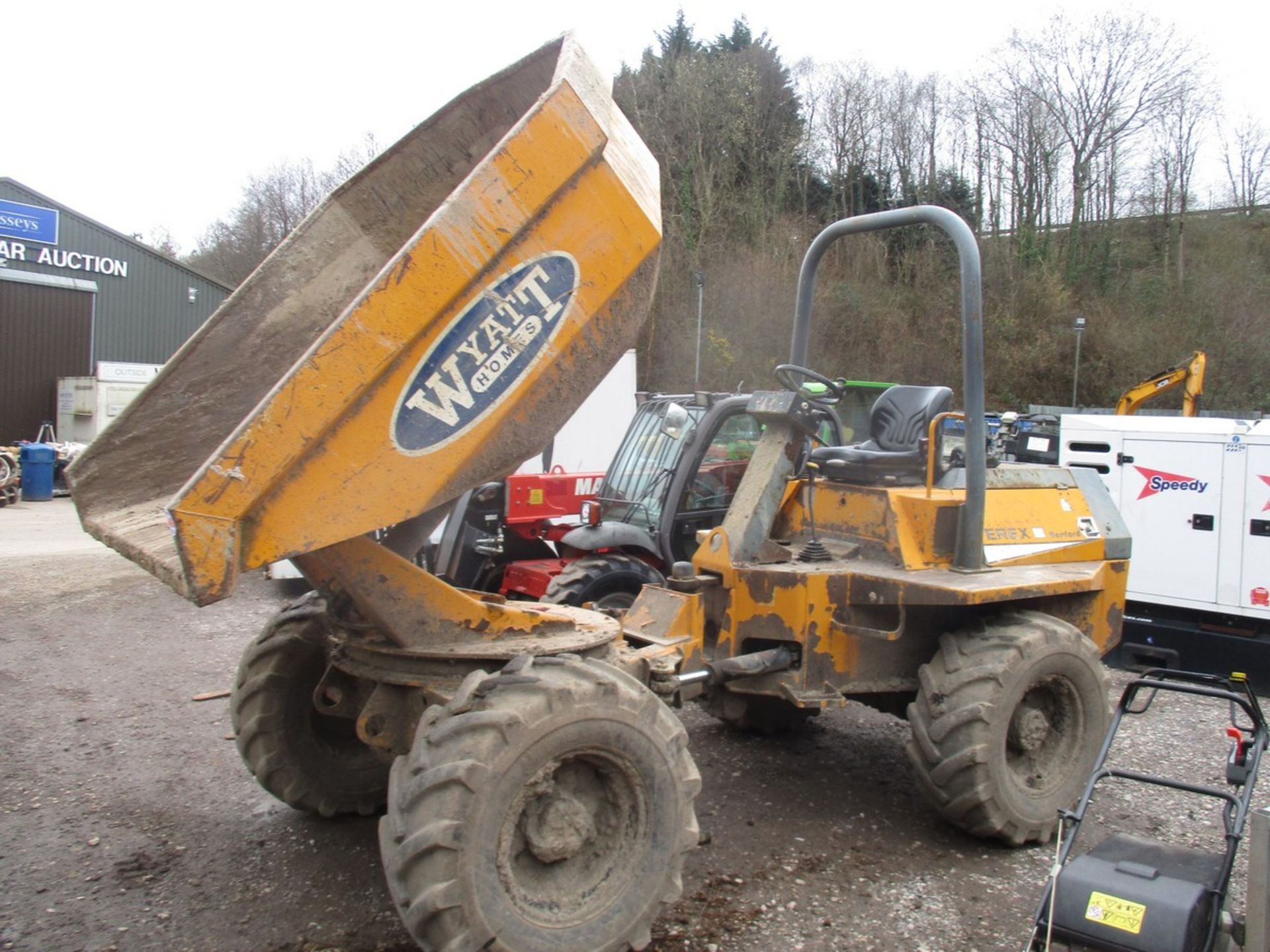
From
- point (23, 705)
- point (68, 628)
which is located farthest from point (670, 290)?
point (23, 705)

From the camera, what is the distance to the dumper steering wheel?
16.2ft

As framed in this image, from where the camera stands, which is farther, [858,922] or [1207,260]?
[1207,260]

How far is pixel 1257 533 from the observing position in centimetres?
758

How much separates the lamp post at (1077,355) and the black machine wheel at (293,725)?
21.0 m

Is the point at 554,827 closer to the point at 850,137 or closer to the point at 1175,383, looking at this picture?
the point at 1175,383

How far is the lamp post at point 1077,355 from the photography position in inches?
898

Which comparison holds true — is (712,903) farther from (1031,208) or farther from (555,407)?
(1031,208)

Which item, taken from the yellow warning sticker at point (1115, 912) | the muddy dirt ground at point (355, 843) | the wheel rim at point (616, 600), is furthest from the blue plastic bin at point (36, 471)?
the yellow warning sticker at point (1115, 912)

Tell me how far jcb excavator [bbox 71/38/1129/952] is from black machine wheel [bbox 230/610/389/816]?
0.5 inches

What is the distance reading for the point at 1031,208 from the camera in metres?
28.0

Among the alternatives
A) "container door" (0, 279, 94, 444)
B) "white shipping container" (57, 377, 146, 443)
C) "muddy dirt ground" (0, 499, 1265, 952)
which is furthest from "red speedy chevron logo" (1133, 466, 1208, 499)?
"container door" (0, 279, 94, 444)

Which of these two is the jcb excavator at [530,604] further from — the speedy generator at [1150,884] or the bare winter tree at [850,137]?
the bare winter tree at [850,137]

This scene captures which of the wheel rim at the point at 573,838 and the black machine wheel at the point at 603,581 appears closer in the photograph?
the wheel rim at the point at 573,838

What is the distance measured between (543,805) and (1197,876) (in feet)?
6.70
